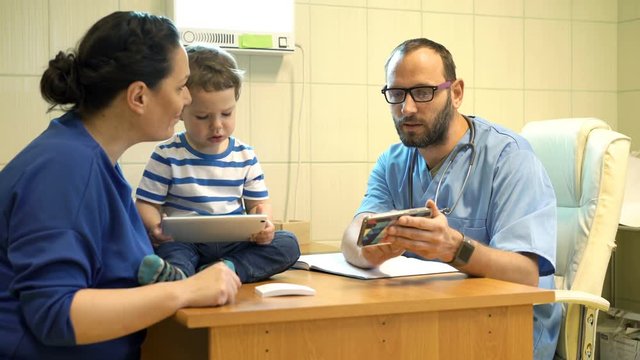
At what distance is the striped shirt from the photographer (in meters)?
1.95

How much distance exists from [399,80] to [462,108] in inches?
49.7

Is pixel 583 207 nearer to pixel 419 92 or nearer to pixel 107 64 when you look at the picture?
pixel 419 92

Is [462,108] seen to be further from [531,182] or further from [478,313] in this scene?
[478,313]

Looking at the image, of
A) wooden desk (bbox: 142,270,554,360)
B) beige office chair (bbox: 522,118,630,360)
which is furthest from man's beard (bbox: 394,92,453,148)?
wooden desk (bbox: 142,270,554,360)

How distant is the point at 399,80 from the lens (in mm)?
2295

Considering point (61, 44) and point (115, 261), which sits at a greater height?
point (61, 44)

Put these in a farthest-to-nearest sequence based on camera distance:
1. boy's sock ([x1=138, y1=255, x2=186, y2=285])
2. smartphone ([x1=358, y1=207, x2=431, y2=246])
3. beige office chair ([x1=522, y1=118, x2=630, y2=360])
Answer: beige office chair ([x1=522, y1=118, x2=630, y2=360]), smartphone ([x1=358, y1=207, x2=431, y2=246]), boy's sock ([x1=138, y1=255, x2=186, y2=285])

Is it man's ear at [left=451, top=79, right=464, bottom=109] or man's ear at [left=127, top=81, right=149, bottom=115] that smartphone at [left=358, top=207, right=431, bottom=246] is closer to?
man's ear at [left=127, top=81, right=149, bottom=115]

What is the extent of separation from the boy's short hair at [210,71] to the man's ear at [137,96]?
0.39m

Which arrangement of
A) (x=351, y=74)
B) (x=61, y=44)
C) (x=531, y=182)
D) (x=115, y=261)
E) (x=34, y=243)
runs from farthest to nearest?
1. (x=351, y=74)
2. (x=61, y=44)
3. (x=531, y=182)
4. (x=115, y=261)
5. (x=34, y=243)

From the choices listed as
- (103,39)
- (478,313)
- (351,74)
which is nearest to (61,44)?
(351,74)

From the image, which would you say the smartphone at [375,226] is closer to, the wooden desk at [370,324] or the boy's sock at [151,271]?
the wooden desk at [370,324]

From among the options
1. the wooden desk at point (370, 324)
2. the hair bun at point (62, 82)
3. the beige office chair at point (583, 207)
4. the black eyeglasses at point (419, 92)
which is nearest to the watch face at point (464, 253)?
the wooden desk at point (370, 324)

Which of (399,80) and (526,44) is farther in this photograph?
(526,44)
